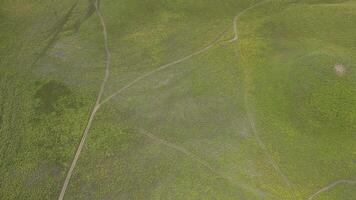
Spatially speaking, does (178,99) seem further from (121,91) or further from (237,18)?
(237,18)

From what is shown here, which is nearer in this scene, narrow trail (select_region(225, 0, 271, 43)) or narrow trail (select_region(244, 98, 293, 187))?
narrow trail (select_region(244, 98, 293, 187))

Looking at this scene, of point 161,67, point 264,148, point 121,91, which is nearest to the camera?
point 264,148

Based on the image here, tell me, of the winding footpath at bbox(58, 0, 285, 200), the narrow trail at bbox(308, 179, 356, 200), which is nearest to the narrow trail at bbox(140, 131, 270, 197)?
the winding footpath at bbox(58, 0, 285, 200)

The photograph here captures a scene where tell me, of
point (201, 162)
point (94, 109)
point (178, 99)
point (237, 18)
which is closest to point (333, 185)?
point (201, 162)

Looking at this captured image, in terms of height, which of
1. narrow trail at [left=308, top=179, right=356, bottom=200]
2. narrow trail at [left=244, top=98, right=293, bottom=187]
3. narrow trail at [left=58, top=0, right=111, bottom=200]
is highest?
narrow trail at [left=58, top=0, right=111, bottom=200]

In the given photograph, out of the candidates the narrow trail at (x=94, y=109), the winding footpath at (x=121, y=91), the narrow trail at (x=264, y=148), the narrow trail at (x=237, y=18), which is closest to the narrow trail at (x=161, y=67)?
the winding footpath at (x=121, y=91)

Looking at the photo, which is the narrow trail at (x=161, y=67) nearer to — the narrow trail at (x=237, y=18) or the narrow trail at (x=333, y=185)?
the narrow trail at (x=237, y=18)

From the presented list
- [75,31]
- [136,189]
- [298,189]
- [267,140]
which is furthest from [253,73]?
[75,31]

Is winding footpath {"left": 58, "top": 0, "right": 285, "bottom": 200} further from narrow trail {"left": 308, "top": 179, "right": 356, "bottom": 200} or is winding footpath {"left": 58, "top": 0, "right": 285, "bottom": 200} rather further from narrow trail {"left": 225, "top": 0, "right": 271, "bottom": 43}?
narrow trail {"left": 308, "top": 179, "right": 356, "bottom": 200}

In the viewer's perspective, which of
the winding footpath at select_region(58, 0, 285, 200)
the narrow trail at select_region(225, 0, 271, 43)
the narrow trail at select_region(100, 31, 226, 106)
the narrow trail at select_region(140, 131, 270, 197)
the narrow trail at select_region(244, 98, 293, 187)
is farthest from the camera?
the narrow trail at select_region(225, 0, 271, 43)
